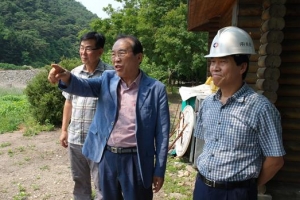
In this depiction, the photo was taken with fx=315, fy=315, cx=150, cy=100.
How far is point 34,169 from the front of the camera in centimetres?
574

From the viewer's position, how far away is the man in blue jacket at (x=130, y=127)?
2318 mm

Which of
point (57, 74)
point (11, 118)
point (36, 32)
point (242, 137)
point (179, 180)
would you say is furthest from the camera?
point (36, 32)

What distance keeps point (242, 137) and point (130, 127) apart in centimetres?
89

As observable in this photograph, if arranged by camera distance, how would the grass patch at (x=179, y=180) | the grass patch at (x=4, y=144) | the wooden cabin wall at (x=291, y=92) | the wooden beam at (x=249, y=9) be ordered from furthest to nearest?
the grass patch at (x=4, y=144) < the grass patch at (x=179, y=180) < the wooden beam at (x=249, y=9) < the wooden cabin wall at (x=291, y=92)

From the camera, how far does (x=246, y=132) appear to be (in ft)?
5.69

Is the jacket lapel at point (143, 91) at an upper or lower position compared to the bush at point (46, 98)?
upper

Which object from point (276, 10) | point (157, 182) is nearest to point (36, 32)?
point (276, 10)

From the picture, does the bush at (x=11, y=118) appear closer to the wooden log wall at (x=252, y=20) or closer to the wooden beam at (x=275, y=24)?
the wooden log wall at (x=252, y=20)

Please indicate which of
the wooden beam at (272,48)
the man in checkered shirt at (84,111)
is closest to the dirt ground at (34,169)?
the man in checkered shirt at (84,111)

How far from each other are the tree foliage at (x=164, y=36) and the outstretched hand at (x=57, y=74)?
13.1 meters

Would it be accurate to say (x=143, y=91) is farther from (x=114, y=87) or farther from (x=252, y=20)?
(x=252, y=20)

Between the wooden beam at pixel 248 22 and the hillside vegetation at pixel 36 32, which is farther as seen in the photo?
the hillside vegetation at pixel 36 32

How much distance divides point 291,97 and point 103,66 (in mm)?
2288

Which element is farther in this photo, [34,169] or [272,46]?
[34,169]
